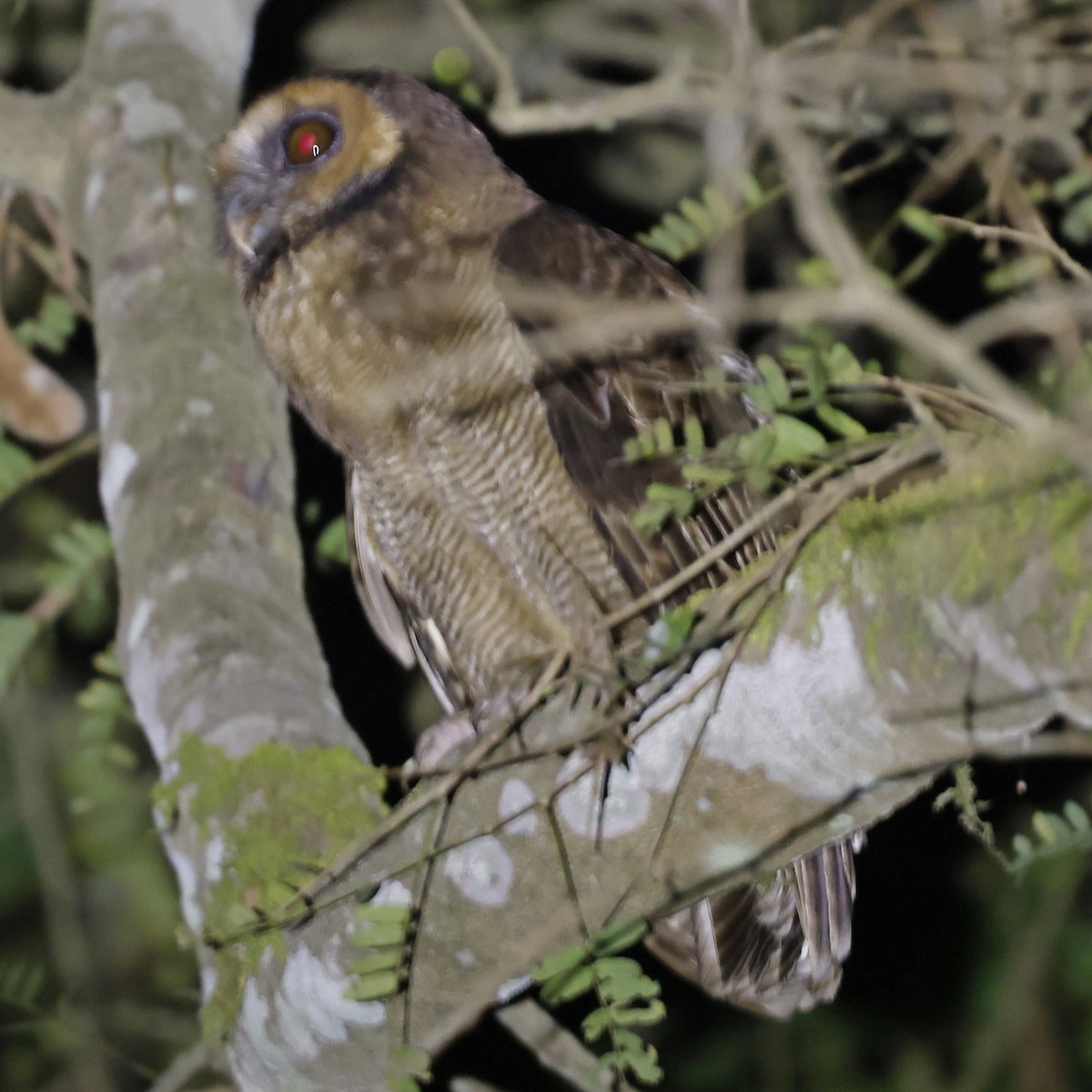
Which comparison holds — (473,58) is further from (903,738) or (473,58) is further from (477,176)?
(903,738)

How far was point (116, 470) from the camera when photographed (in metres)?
2.34

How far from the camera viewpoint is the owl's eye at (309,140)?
2.45 meters

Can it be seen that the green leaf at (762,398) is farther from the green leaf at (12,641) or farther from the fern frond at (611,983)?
the green leaf at (12,641)

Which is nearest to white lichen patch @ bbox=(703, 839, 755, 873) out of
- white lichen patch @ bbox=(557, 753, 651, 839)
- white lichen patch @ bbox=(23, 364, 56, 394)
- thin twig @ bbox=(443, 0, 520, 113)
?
white lichen patch @ bbox=(557, 753, 651, 839)

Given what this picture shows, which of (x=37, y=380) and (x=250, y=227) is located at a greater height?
(x=250, y=227)

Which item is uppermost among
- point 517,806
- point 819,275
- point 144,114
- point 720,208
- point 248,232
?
point 819,275

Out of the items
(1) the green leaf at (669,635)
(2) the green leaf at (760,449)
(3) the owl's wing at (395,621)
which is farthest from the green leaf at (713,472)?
(3) the owl's wing at (395,621)

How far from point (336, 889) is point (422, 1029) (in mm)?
203

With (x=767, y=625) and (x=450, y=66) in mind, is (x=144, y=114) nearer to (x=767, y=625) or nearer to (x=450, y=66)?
(x=450, y=66)

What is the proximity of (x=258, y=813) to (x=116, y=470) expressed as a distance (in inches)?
31.2

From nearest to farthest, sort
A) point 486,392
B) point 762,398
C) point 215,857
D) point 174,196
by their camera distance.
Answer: point 762,398
point 215,857
point 486,392
point 174,196

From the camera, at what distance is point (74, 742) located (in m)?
3.74

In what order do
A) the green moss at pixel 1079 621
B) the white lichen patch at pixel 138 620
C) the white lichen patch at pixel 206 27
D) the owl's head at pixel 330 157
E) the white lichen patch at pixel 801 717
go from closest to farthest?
the green moss at pixel 1079 621 < the white lichen patch at pixel 801 717 < the white lichen patch at pixel 138 620 < the owl's head at pixel 330 157 < the white lichen patch at pixel 206 27

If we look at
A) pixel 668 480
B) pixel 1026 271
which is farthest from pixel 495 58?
pixel 1026 271
